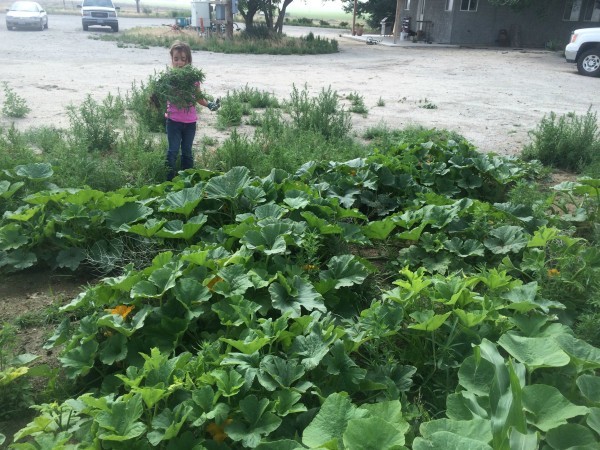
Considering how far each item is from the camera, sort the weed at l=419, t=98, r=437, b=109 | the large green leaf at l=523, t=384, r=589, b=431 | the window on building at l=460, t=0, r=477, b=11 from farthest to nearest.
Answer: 1. the window on building at l=460, t=0, r=477, b=11
2. the weed at l=419, t=98, r=437, b=109
3. the large green leaf at l=523, t=384, r=589, b=431

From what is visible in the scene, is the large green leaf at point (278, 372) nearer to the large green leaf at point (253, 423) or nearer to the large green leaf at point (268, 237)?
the large green leaf at point (253, 423)

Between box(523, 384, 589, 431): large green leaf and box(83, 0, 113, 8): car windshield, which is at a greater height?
box(83, 0, 113, 8): car windshield

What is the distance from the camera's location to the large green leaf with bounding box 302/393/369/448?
1956 mm

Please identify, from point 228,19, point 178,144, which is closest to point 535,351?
point 178,144

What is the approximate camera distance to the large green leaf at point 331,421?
196 cm

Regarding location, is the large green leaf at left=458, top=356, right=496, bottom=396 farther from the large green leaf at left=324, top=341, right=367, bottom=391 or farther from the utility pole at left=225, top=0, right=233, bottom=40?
the utility pole at left=225, top=0, right=233, bottom=40

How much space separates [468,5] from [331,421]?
1168 inches

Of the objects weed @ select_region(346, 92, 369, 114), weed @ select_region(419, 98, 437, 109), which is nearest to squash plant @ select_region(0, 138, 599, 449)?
weed @ select_region(346, 92, 369, 114)

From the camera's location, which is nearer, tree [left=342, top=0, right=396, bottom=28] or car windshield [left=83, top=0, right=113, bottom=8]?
car windshield [left=83, top=0, right=113, bottom=8]

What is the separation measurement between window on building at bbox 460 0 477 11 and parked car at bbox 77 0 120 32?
62.3 feet

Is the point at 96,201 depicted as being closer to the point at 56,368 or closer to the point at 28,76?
the point at 56,368

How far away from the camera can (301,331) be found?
105 inches

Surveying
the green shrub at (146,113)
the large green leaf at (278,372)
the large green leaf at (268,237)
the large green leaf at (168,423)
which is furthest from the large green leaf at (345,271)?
the green shrub at (146,113)

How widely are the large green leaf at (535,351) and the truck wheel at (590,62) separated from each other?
17.0 metres
